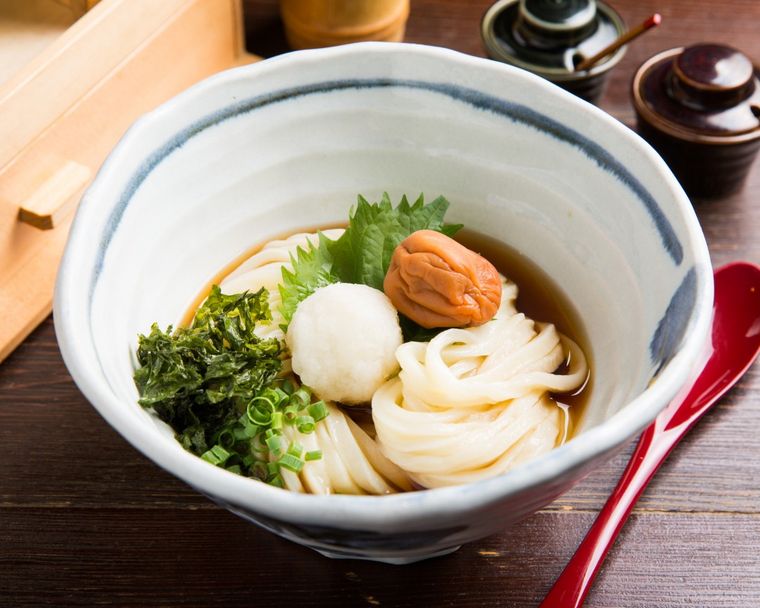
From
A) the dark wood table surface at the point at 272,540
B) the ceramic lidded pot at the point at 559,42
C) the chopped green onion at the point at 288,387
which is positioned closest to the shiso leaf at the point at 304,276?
the chopped green onion at the point at 288,387

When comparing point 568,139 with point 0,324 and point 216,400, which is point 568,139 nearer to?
point 216,400

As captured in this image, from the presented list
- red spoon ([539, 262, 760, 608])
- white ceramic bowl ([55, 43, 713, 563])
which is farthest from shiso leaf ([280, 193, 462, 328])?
red spoon ([539, 262, 760, 608])

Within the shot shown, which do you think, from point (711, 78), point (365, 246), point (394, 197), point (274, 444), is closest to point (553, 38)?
point (711, 78)

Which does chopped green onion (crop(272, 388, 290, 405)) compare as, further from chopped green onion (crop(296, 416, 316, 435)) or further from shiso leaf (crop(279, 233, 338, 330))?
shiso leaf (crop(279, 233, 338, 330))

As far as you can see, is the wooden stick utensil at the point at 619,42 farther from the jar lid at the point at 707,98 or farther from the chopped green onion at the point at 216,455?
the chopped green onion at the point at 216,455

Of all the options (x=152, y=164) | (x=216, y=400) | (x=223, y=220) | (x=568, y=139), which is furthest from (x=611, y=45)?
(x=216, y=400)

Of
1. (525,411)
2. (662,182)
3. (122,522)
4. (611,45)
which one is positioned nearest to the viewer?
(662,182)

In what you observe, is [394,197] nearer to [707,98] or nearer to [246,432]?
[246,432]
